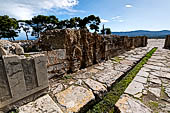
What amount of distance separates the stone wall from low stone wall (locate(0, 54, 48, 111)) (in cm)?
60

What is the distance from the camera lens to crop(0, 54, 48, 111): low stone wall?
1.14 m

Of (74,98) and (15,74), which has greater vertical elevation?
(15,74)

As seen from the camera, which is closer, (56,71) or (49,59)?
(49,59)

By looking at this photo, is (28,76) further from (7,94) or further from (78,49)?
(78,49)

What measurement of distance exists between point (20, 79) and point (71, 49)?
1659 millimetres

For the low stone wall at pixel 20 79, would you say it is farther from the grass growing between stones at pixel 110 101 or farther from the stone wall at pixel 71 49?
the grass growing between stones at pixel 110 101

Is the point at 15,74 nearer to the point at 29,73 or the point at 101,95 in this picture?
the point at 29,73

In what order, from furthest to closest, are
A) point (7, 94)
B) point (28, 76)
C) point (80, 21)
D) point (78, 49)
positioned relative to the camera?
point (80, 21)
point (78, 49)
point (28, 76)
point (7, 94)

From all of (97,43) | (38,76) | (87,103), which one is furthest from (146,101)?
(97,43)

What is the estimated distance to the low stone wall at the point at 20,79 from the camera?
1142 mm

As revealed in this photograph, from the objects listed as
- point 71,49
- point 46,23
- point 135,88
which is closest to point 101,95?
point 135,88

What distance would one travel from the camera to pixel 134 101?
158cm

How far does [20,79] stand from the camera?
126 cm

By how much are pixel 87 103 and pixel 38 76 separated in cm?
Result: 100
